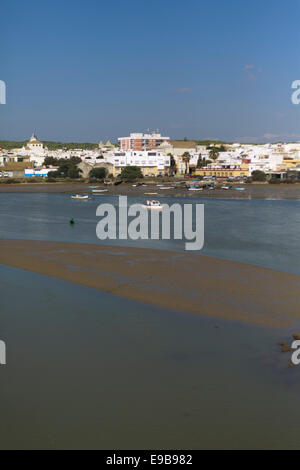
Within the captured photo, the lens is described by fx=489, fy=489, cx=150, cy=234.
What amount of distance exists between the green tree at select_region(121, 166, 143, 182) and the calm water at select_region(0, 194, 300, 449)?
170 feet

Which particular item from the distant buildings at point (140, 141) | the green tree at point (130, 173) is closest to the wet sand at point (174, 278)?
the green tree at point (130, 173)

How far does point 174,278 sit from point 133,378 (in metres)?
6.03

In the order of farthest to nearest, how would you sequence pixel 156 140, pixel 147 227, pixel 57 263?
pixel 156 140, pixel 147 227, pixel 57 263

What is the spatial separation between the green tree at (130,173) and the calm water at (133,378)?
5169 cm

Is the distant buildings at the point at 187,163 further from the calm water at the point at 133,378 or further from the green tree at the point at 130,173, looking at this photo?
the calm water at the point at 133,378

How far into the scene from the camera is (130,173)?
6334 cm

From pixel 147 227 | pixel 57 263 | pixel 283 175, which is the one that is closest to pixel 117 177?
pixel 283 175

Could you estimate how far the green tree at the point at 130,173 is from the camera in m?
63.1

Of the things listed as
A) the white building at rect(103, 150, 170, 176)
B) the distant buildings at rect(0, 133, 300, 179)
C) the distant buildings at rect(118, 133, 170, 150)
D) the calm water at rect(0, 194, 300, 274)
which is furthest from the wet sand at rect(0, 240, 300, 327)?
the distant buildings at rect(118, 133, 170, 150)

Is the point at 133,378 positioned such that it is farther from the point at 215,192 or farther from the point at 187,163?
the point at 187,163

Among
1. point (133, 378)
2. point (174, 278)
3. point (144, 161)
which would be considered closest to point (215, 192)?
point (144, 161)
